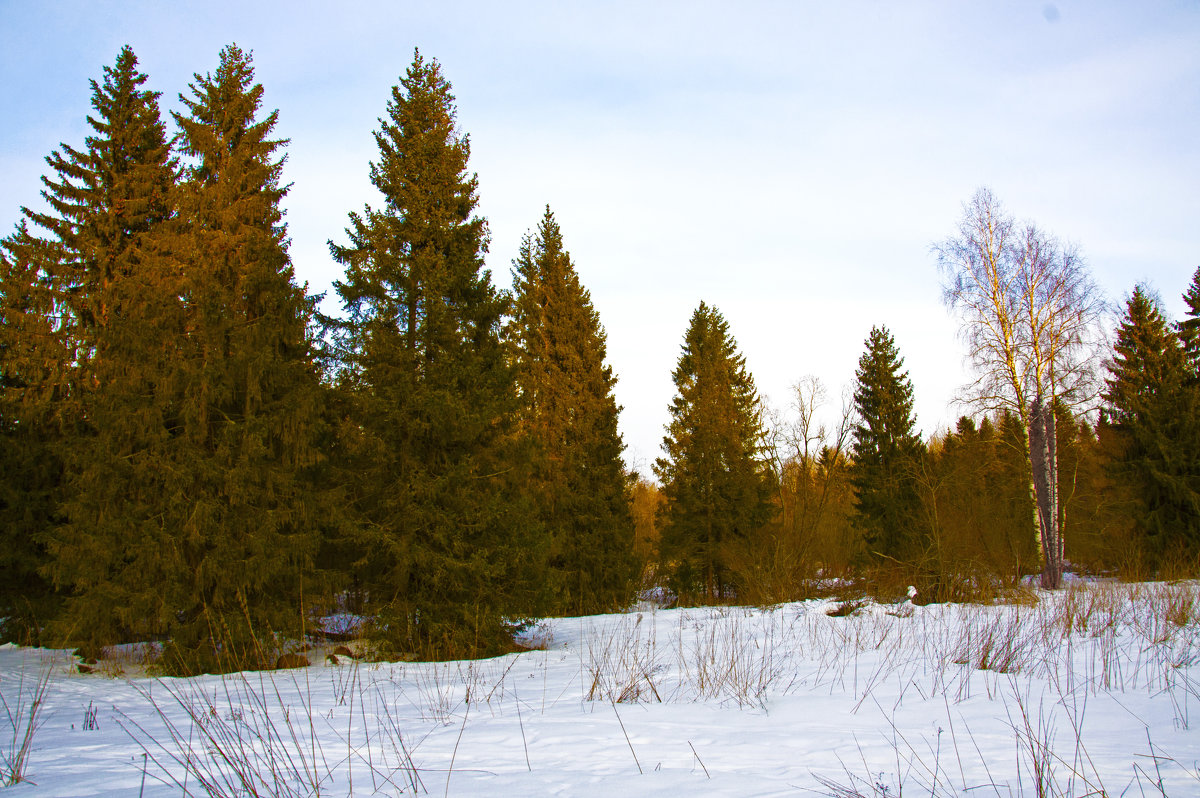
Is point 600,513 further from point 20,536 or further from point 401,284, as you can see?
point 20,536

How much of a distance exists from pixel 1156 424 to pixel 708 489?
1666cm

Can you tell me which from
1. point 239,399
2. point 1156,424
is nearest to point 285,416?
point 239,399

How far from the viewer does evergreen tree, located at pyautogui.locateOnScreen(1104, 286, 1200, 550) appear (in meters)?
22.4

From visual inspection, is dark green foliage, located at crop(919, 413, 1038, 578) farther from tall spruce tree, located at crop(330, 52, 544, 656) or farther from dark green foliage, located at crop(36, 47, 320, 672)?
dark green foliage, located at crop(36, 47, 320, 672)

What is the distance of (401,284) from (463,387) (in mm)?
2318

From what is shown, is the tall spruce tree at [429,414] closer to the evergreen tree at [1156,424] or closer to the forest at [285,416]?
the forest at [285,416]

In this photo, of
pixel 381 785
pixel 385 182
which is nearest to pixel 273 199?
→ pixel 385 182

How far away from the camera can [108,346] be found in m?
11.0

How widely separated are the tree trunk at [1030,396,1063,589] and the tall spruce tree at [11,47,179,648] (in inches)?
851

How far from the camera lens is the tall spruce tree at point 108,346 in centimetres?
996

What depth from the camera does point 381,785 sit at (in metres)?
3.02

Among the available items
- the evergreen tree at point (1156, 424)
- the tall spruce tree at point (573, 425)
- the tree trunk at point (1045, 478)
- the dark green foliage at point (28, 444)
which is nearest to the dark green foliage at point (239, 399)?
the dark green foliage at point (28, 444)

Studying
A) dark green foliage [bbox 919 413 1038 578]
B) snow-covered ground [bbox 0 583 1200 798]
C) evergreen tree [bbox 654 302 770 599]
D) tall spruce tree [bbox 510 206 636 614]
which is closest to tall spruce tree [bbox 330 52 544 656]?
snow-covered ground [bbox 0 583 1200 798]

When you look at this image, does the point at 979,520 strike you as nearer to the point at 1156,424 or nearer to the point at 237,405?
the point at 1156,424
